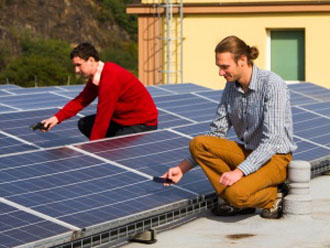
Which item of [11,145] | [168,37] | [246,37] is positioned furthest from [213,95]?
[168,37]

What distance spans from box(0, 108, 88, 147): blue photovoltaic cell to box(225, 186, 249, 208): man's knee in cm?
454

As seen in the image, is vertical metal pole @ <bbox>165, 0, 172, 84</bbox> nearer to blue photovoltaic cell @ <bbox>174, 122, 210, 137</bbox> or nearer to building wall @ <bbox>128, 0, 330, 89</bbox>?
building wall @ <bbox>128, 0, 330, 89</bbox>

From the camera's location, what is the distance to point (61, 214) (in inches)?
325

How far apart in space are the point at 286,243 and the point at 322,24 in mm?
31600

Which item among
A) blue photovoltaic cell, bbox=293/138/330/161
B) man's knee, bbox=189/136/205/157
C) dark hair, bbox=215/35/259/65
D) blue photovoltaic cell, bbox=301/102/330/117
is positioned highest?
dark hair, bbox=215/35/259/65

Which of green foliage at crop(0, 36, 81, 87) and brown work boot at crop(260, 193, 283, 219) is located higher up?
brown work boot at crop(260, 193, 283, 219)

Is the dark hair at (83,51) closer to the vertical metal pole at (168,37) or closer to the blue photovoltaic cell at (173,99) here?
the blue photovoltaic cell at (173,99)

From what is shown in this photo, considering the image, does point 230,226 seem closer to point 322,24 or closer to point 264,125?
point 264,125

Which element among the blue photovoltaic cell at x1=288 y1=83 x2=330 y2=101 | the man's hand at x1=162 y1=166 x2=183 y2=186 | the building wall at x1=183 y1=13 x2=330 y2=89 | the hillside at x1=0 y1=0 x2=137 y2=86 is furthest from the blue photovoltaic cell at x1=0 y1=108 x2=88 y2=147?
the hillside at x1=0 y1=0 x2=137 y2=86

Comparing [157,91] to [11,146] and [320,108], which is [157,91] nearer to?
[320,108]

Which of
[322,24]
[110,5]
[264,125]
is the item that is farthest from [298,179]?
[110,5]

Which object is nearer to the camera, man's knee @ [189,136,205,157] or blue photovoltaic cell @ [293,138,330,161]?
man's knee @ [189,136,205,157]

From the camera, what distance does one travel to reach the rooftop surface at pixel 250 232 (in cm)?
866

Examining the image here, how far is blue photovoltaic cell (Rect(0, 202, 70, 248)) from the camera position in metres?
7.49
